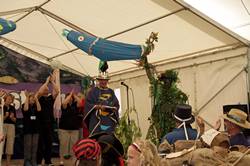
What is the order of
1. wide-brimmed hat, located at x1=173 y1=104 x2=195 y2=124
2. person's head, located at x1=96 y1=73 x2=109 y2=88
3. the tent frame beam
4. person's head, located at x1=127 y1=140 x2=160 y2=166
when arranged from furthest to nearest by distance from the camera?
the tent frame beam
person's head, located at x1=96 y1=73 x2=109 y2=88
wide-brimmed hat, located at x1=173 y1=104 x2=195 y2=124
person's head, located at x1=127 y1=140 x2=160 y2=166

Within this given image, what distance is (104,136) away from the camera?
2.29m

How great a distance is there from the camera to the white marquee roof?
5.45 metres

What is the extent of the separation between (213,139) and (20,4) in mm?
4842

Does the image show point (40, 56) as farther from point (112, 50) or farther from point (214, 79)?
point (214, 79)

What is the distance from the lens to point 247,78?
5.42m

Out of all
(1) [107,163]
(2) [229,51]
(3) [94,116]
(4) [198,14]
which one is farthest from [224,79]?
(1) [107,163]

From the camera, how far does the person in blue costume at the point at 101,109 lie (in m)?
4.91

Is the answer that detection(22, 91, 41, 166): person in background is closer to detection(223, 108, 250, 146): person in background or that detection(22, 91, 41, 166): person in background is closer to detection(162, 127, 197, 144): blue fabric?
detection(162, 127, 197, 144): blue fabric

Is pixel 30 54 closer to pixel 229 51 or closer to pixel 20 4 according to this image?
pixel 20 4

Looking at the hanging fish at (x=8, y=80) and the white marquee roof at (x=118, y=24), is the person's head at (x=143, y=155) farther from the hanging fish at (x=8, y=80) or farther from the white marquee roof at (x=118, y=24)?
the hanging fish at (x=8, y=80)

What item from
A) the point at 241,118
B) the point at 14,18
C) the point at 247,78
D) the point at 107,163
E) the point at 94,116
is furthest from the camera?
the point at 14,18

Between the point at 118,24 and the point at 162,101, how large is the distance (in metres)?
2.10

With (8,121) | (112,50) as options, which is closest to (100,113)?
(112,50)

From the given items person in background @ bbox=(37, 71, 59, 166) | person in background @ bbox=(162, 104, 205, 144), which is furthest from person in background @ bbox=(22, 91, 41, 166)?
person in background @ bbox=(162, 104, 205, 144)
